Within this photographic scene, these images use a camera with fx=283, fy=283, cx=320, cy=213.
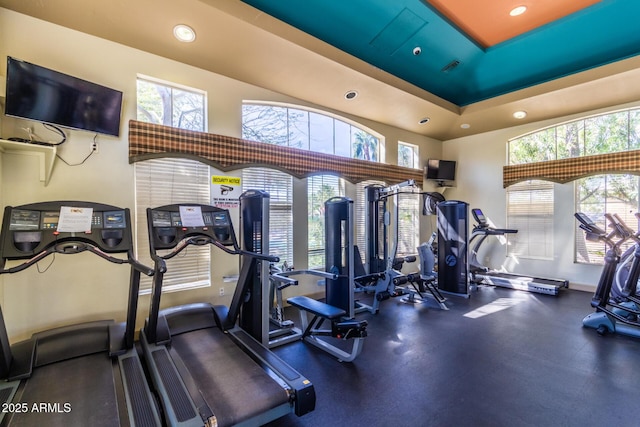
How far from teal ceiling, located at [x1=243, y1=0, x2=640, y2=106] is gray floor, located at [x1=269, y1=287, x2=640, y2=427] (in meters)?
4.06

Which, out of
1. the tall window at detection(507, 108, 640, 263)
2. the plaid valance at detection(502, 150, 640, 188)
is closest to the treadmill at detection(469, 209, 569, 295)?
the tall window at detection(507, 108, 640, 263)

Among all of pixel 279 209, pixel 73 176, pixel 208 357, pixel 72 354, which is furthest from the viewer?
pixel 279 209

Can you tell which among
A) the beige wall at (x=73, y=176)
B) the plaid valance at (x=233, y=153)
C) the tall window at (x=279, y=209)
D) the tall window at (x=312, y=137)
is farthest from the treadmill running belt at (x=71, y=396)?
the tall window at (x=312, y=137)

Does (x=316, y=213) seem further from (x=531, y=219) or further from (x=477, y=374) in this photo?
(x=531, y=219)

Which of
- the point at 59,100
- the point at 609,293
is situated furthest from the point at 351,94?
the point at 609,293

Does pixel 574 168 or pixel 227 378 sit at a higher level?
pixel 574 168

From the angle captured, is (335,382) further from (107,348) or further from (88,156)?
(88,156)

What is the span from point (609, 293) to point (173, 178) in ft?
19.8

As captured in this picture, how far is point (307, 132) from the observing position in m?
5.21

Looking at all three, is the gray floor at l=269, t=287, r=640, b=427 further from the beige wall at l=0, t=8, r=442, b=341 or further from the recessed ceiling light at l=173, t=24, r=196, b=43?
the recessed ceiling light at l=173, t=24, r=196, b=43

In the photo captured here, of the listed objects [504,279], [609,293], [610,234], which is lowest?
[504,279]

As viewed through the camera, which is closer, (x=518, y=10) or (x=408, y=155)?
(x=518, y=10)

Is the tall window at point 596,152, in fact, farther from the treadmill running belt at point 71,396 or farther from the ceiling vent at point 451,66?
the treadmill running belt at point 71,396

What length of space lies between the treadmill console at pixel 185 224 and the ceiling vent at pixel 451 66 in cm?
453
